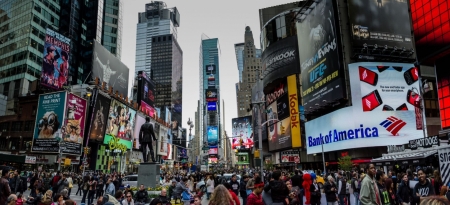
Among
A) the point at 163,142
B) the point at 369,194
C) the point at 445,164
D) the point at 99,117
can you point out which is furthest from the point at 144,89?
Answer: the point at 369,194

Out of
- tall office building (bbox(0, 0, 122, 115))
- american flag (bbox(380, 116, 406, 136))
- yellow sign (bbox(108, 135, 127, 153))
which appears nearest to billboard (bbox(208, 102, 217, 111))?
tall office building (bbox(0, 0, 122, 115))

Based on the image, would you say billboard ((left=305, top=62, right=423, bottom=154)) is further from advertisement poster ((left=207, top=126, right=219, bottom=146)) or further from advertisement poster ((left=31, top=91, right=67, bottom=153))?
advertisement poster ((left=207, top=126, right=219, bottom=146))

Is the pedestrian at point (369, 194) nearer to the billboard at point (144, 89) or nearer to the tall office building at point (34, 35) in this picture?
the tall office building at point (34, 35)

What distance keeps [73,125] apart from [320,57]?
43214mm

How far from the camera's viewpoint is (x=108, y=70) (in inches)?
3041

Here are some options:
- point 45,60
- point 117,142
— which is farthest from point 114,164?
point 45,60

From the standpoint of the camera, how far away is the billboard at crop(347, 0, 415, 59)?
49.2 m

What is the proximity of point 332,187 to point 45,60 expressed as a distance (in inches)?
2094

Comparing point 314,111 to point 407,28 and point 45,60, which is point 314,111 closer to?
point 407,28

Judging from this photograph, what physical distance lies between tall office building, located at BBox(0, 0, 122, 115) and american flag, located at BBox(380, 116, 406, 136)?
63.5 m

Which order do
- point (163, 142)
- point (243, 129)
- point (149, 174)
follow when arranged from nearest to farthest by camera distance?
point (149, 174) → point (163, 142) → point (243, 129)

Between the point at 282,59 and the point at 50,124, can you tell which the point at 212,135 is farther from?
the point at 50,124

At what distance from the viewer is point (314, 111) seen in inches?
2350

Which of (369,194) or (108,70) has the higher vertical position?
(108,70)
